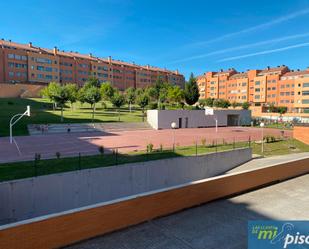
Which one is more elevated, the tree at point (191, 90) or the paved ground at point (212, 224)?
the tree at point (191, 90)

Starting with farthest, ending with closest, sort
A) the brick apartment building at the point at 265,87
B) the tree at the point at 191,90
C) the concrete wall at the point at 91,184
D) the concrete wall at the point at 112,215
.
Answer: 1. the brick apartment building at the point at 265,87
2. the tree at the point at 191,90
3. the concrete wall at the point at 91,184
4. the concrete wall at the point at 112,215

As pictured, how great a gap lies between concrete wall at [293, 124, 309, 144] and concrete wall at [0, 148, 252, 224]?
18257 millimetres

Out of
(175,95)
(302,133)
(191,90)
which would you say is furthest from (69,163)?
(191,90)

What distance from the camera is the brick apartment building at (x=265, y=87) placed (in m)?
77.5

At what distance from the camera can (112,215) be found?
20.7 feet

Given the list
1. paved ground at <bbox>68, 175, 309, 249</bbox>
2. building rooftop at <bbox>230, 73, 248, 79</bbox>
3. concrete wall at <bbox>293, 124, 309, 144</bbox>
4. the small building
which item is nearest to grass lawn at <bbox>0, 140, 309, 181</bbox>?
paved ground at <bbox>68, 175, 309, 249</bbox>

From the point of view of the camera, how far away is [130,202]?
6602 millimetres

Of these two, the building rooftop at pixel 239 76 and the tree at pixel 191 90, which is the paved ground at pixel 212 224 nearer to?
the tree at pixel 191 90

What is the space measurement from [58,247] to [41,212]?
7541 mm

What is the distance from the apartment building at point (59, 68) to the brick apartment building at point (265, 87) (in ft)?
97.8

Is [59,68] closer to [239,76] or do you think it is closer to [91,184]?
[239,76]

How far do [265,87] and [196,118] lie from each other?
175 feet

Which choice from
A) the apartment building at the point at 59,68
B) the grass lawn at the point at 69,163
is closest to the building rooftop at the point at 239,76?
the apartment building at the point at 59,68

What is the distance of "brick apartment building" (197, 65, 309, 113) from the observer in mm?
77500
